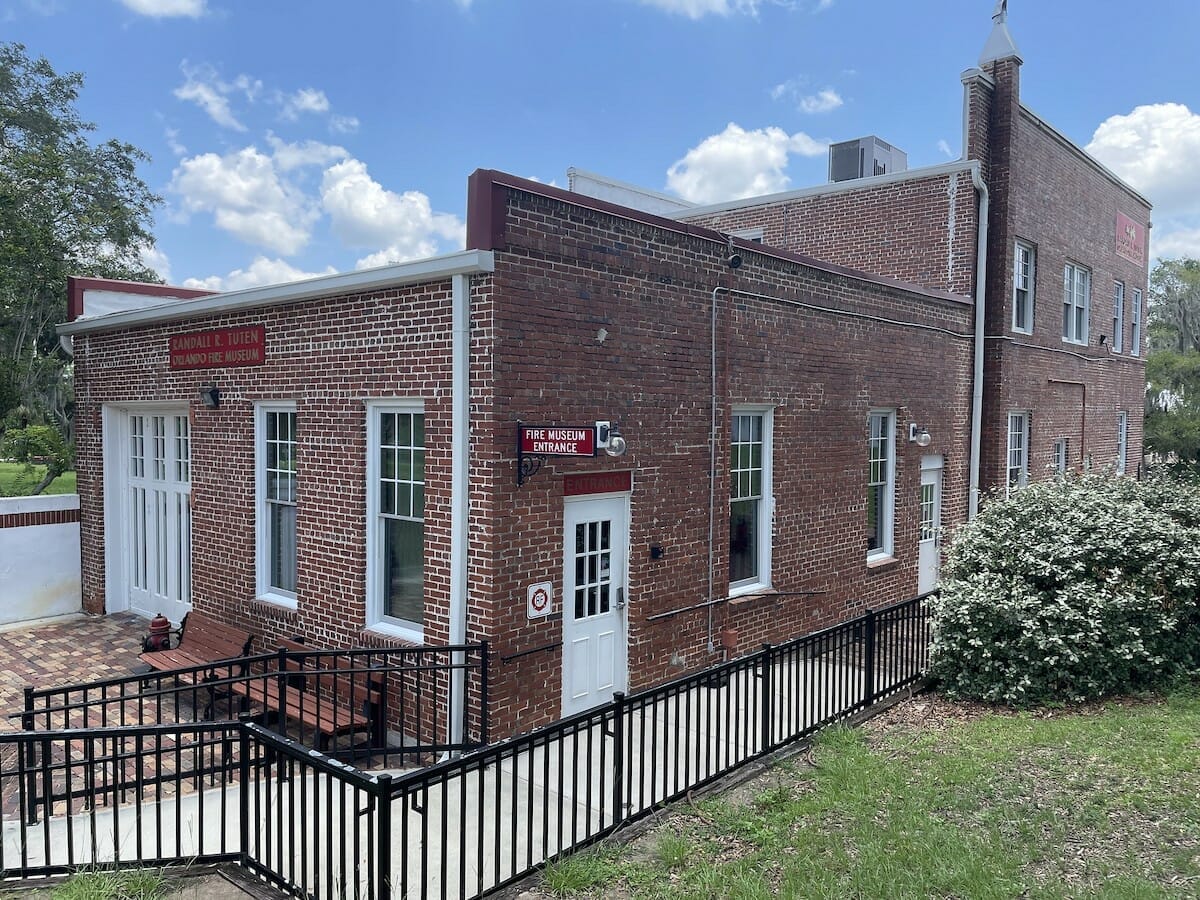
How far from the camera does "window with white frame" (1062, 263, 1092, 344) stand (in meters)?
17.1

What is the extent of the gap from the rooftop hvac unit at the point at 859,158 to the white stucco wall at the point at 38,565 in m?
15.1

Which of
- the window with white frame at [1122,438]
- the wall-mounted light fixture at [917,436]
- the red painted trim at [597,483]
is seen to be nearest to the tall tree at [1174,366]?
the window with white frame at [1122,438]

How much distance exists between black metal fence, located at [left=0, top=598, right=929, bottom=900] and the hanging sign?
1182mm

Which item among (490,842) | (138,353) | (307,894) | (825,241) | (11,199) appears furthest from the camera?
(11,199)

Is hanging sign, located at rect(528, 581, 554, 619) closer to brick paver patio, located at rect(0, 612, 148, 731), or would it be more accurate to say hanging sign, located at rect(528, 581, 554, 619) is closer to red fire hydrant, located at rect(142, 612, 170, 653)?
brick paver patio, located at rect(0, 612, 148, 731)

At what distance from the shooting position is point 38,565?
11758 mm

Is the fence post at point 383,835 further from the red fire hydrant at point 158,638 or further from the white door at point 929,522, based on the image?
the white door at point 929,522

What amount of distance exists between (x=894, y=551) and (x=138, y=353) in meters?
10.7

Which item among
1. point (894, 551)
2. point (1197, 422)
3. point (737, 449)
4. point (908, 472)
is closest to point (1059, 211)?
point (908, 472)

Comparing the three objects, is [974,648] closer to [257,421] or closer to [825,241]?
[257,421]

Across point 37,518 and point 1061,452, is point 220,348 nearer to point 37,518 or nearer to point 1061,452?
point 37,518

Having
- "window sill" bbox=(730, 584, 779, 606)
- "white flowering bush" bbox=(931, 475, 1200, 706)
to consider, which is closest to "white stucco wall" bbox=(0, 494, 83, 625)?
"window sill" bbox=(730, 584, 779, 606)

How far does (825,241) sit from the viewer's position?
15961mm

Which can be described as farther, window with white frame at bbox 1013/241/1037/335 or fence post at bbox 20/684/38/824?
window with white frame at bbox 1013/241/1037/335
